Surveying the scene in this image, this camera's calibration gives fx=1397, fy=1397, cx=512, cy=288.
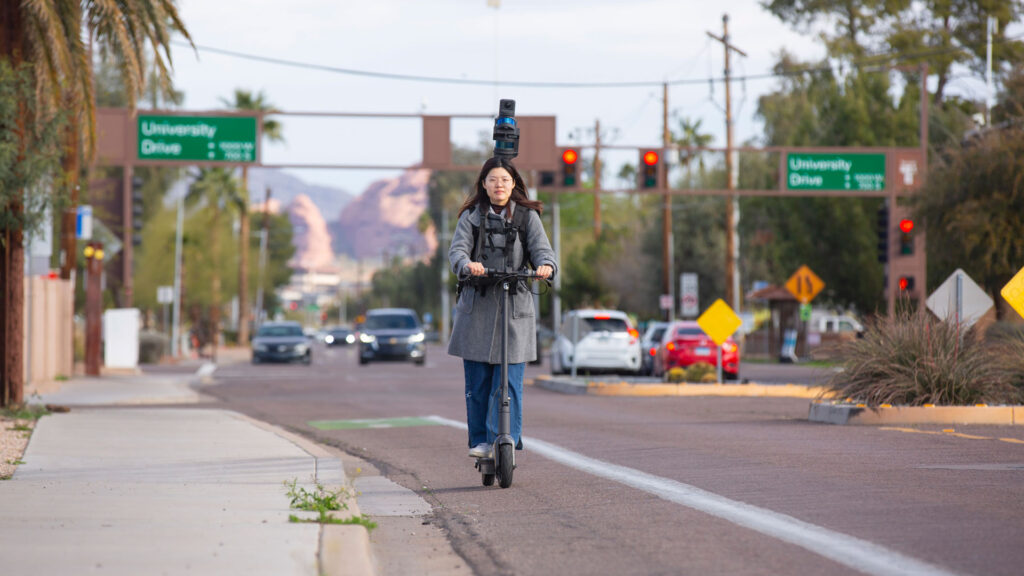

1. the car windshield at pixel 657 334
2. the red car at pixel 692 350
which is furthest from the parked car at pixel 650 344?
the red car at pixel 692 350

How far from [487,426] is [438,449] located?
4.07 meters

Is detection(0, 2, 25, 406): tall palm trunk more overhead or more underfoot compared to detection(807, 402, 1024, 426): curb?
more overhead

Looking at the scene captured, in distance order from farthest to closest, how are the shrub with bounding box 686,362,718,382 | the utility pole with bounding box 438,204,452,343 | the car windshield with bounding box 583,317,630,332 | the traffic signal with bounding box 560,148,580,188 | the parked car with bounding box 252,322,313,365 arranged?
1. the utility pole with bounding box 438,204,452,343
2. the parked car with bounding box 252,322,313,365
3. the traffic signal with bounding box 560,148,580,188
4. the car windshield with bounding box 583,317,630,332
5. the shrub with bounding box 686,362,718,382

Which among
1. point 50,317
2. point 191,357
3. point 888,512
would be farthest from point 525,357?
point 191,357

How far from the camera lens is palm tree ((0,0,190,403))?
17.0 metres

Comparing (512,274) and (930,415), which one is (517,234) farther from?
(930,415)

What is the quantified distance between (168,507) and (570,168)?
1108 inches

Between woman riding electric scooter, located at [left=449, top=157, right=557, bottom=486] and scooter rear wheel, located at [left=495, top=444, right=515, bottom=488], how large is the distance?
0.23 ft

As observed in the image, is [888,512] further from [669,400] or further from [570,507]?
Result: [669,400]

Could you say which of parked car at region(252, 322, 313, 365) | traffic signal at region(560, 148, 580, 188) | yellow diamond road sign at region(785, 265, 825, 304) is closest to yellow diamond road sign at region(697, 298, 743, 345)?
traffic signal at region(560, 148, 580, 188)

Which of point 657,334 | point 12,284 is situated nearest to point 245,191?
point 657,334

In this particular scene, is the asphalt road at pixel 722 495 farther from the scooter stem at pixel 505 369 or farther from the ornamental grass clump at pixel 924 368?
the ornamental grass clump at pixel 924 368

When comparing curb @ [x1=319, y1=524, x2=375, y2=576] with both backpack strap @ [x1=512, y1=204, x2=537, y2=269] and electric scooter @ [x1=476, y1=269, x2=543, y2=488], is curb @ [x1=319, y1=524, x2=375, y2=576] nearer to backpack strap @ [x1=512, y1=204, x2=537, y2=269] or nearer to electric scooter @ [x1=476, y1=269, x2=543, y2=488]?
electric scooter @ [x1=476, y1=269, x2=543, y2=488]

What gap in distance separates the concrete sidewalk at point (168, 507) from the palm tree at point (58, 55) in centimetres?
308
